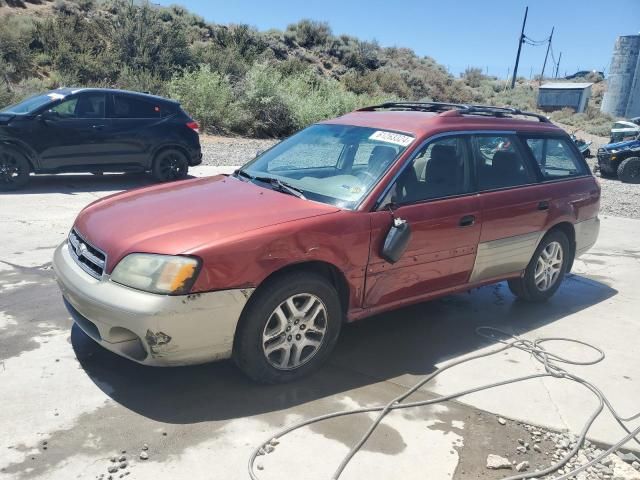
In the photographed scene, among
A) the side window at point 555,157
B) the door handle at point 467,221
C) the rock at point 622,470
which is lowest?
the rock at point 622,470

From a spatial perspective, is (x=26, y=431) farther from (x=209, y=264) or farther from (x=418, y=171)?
(x=418, y=171)

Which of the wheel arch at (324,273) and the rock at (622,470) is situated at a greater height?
the wheel arch at (324,273)

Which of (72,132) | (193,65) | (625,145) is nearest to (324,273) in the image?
(72,132)

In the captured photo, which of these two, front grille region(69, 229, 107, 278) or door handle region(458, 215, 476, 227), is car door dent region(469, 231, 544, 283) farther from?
front grille region(69, 229, 107, 278)

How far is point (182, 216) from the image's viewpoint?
11.6 ft

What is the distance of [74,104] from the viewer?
30.5ft

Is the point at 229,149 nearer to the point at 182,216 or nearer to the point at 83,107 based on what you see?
the point at 83,107

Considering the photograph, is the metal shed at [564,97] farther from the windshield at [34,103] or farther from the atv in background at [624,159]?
the windshield at [34,103]

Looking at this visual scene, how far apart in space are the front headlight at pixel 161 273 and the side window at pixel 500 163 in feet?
8.40

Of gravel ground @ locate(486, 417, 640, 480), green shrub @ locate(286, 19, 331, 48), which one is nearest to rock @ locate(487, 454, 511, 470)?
gravel ground @ locate(486, 417, 640, 480)

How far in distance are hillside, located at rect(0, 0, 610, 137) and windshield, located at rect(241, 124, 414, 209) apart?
1343cm

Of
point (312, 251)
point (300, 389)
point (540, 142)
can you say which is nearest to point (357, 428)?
point (300, 389)

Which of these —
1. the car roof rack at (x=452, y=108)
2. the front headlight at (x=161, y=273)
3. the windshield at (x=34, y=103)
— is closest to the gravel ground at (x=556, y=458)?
the front headlight at (x=161, y=273)

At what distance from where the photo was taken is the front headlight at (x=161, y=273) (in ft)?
10.1
